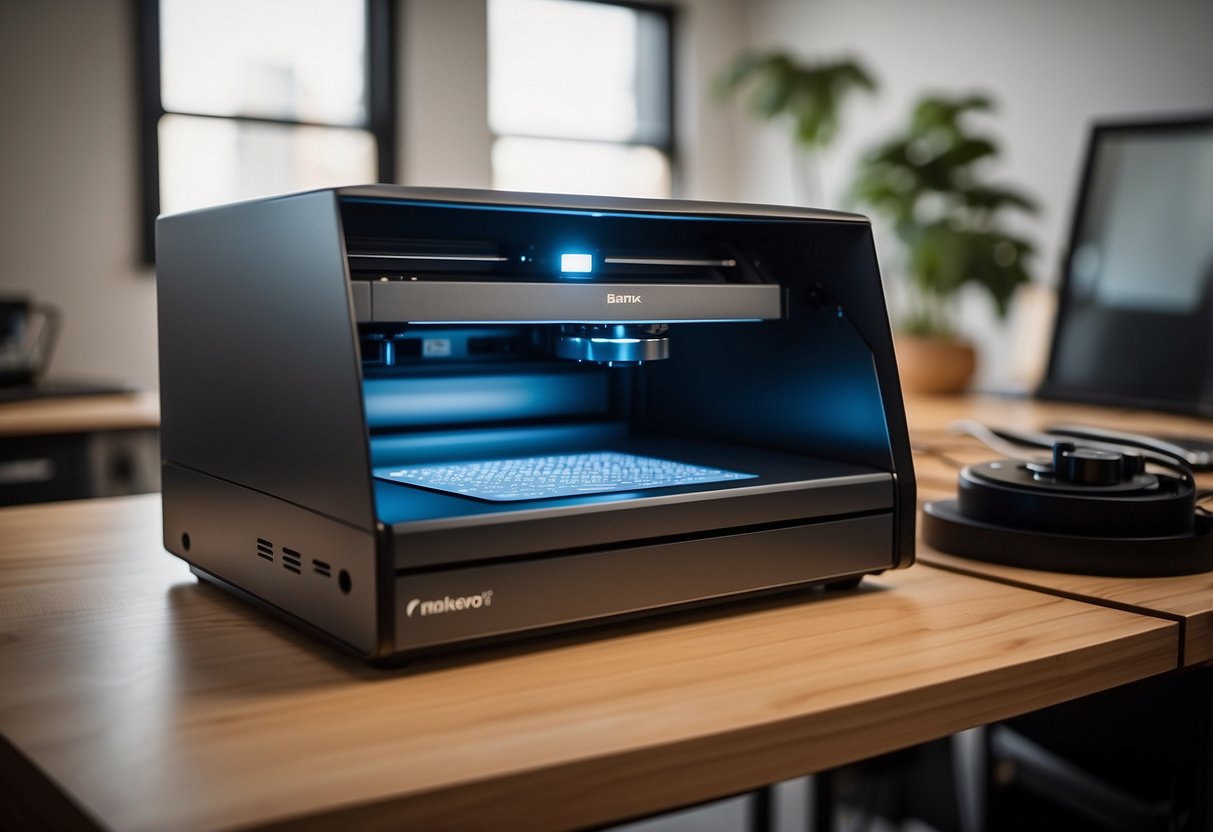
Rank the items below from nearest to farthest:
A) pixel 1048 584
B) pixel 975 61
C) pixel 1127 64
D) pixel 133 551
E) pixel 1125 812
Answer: pixel 1048 584, pixel 133 551, pixel 1125 812, pixel 1127 64, pixel 975 61

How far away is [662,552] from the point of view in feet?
2.14

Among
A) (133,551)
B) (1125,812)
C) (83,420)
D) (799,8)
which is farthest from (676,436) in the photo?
(799,8)

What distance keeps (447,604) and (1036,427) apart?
4.17ft

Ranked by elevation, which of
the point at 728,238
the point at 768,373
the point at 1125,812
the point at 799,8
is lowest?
the point at 1125,812

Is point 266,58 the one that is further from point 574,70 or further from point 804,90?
point 804,90

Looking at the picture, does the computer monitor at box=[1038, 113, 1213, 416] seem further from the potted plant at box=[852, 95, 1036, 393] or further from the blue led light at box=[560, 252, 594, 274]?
the blue led light at box=[560, 252, 594, 274]

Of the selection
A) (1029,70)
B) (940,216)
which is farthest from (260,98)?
(1029,70)

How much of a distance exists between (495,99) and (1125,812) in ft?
11.9

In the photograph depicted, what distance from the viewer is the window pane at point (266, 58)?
11.7 ft

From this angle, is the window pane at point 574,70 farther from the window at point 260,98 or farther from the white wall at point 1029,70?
the white wall at point 1029,70

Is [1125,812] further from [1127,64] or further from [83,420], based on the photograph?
[1127,64]

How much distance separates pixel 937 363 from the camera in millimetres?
2244

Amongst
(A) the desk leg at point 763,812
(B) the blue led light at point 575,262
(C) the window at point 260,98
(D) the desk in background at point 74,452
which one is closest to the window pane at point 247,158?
(C) the window at point 260,98

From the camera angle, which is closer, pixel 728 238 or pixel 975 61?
pixel 728 238
